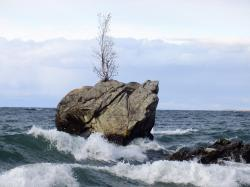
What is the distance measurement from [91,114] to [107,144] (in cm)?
348

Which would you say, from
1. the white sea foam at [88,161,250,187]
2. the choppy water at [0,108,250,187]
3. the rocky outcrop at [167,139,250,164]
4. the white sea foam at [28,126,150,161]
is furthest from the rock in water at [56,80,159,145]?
the white sea foam at [88,161,250,187]

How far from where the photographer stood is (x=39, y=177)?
16.6 meters

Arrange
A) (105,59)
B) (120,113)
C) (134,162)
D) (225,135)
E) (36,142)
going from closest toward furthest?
(134,162)
(36,142)
(120,113)
(105,59)
(225,135)

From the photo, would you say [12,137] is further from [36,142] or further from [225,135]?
[225,135]

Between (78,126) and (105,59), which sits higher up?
(105,59)

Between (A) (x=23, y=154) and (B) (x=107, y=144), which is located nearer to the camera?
(A) (x=23, y=154)

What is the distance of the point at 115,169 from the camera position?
20328 millimetres

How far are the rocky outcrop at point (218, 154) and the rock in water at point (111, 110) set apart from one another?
577 centimetres

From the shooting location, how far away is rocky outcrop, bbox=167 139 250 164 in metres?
22.8

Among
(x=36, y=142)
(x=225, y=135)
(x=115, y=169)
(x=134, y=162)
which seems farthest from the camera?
(x=225, y=135)

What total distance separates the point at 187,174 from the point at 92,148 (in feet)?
26.5

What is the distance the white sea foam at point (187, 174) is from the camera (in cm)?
1862

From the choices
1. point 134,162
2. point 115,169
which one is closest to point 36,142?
point 134,162

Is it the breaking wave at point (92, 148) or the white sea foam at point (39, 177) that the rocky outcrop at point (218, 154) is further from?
the white sea foam at point (39, 177)
